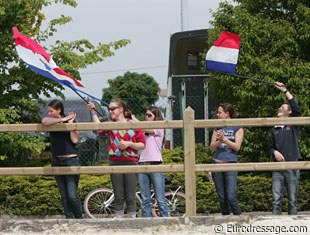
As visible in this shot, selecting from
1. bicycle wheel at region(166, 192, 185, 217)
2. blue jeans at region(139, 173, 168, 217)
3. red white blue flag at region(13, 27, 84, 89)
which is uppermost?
red white blue flag at region(13, 27, 84, 89)

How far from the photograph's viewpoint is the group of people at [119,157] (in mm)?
7770

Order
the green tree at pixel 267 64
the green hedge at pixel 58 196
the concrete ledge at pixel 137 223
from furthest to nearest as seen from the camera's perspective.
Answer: the green tree at pixel 267 64, the green hedge at pixel 58 196, the concrete ledge at pixel 137 223

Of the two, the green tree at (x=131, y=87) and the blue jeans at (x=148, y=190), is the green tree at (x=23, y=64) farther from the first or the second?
the green tree at (x=131, y=87)

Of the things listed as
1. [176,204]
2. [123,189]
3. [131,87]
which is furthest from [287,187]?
[131,87]

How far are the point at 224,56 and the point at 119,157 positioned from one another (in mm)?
1861

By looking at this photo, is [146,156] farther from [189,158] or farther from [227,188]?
[227,188]

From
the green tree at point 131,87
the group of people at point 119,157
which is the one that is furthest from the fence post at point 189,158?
the green tree at point 131,87

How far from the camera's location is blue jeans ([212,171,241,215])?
26.2 ft

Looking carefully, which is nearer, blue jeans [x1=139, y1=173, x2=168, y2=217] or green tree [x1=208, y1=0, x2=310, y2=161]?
blue jeans [x1=139, y1=173, x2=168, y2=217]

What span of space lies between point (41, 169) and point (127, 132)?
1.15 m

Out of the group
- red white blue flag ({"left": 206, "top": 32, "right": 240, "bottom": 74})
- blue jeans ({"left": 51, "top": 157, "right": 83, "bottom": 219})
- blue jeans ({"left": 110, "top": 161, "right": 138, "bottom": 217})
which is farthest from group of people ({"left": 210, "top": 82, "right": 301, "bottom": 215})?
blue jeans ({"left": 51, "top": 157, "right": 83, "bottom": 219})

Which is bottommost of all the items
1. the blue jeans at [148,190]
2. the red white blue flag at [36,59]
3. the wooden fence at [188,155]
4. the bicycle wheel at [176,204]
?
the bicycle wheel at [176,204]

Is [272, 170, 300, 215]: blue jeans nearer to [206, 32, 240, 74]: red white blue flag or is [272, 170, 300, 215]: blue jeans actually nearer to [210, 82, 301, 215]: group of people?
[210, 82, 301, 215]: group of people

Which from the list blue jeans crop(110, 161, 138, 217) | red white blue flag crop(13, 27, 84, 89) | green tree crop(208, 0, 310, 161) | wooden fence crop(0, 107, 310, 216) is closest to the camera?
wooden fence crop(0, 107, 310, 216)
